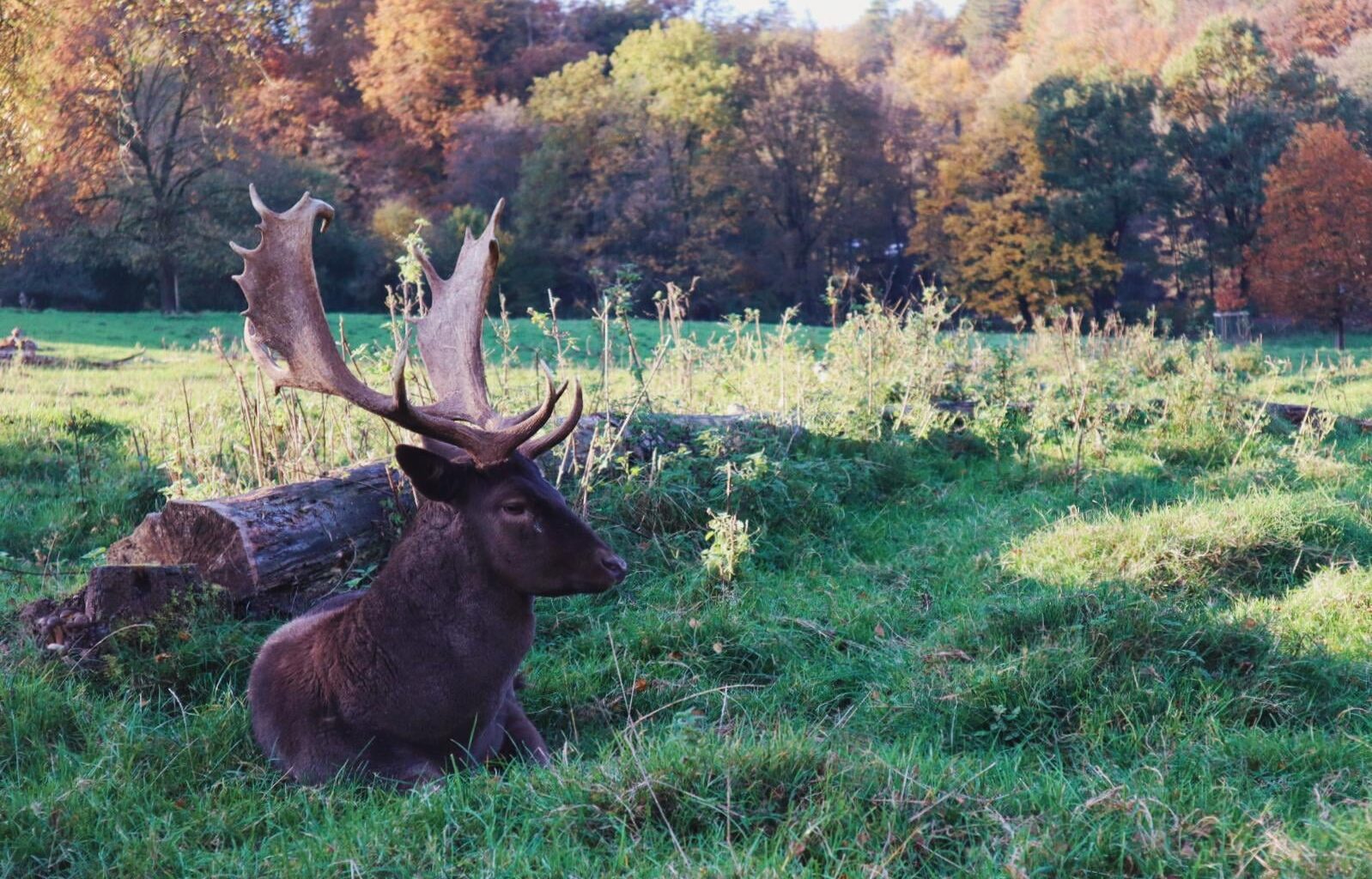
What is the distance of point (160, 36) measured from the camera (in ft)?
40.5

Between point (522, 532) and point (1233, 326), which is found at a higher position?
point (1233, 326)

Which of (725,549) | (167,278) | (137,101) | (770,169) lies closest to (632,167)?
(770,169)

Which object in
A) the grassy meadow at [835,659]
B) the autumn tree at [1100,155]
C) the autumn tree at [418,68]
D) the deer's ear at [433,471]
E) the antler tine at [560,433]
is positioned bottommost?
the grassy meadow at [835,659]

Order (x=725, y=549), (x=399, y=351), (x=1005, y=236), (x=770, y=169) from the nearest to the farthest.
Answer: (x=399, y=351) < (x=725, y=549) < (x=1005, y=236) < (x=770, y=169)

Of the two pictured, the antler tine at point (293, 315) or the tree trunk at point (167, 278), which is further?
the tree trunk at point (167, 278)

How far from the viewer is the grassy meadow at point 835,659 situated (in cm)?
367

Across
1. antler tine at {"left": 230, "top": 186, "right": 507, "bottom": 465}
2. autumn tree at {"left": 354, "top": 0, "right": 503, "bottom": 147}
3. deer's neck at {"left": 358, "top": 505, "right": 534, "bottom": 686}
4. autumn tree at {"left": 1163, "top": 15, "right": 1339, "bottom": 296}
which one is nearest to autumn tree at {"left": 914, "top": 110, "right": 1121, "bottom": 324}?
autumn tree at {"left": 1163, "top": 15, "right": 1339, "bottom": 296}

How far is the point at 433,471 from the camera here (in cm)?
467

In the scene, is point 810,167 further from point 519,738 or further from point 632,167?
point 519,738

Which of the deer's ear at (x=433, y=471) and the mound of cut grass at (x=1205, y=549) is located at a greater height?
the deer's ear at (x=433, y=471)

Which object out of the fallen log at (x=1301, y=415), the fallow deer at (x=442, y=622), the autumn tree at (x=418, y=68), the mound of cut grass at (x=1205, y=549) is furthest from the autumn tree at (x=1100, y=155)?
the fallow deer at (x=442, y=622)

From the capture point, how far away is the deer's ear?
4.52 metres

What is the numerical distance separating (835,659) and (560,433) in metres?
2.09

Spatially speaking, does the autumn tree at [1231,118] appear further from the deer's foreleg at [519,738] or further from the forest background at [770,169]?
the deer's foreleg at [519,738]
